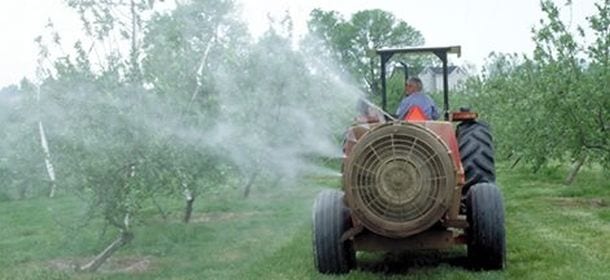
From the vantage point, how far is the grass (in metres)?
8.80

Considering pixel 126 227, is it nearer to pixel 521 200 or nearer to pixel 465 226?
pixel 465 226

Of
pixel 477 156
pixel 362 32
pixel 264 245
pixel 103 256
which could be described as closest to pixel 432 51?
pixel 477 156

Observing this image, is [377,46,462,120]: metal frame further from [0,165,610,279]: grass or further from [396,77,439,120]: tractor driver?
[0,165,610,279]: grass

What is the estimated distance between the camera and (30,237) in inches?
537

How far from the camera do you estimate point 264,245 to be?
11000 millimetres

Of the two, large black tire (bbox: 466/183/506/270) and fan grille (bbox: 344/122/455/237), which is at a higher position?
fan grille (bbox: 344/122/455/237)

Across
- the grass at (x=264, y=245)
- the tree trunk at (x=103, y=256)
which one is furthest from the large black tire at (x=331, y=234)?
the tree trunk at (x=103, y=256)

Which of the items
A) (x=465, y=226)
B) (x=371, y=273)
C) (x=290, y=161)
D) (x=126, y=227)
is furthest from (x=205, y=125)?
(x=290, y=161)

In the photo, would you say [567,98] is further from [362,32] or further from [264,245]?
[362,32]

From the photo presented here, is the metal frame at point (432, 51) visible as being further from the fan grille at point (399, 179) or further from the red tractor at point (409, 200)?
the fan grille at point (399, 179)

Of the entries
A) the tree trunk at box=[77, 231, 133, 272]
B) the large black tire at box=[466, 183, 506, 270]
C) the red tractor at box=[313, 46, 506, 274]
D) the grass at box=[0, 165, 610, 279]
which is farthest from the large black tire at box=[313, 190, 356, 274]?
the tree trunk at box=[77, 231, 133, 272]

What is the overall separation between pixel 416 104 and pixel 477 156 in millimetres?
858

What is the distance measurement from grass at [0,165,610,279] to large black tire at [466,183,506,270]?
0.20 m

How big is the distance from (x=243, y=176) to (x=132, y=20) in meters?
4.62
